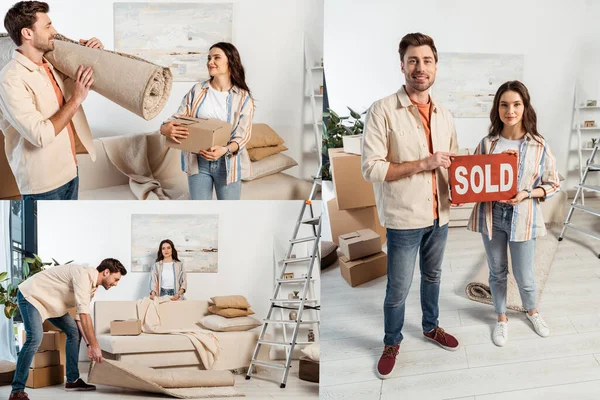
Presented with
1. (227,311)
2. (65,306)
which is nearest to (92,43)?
(65,306)

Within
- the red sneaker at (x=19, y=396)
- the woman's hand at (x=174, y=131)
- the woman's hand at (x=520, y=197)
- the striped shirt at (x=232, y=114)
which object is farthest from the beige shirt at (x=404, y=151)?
the red sneaker at (x=19, y=396)

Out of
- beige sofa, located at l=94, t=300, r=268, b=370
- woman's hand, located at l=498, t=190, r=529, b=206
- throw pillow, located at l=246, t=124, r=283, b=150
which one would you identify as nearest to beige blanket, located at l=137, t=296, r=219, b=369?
beige sofa, located at l=94, t=300, r=268, b=370

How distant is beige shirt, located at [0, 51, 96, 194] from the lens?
2242mm

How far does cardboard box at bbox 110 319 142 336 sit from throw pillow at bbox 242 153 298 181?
2.43ft

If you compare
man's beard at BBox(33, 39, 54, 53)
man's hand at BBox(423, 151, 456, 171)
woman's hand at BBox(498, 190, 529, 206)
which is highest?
man's beard at BBox(33, 39, 54, 53)

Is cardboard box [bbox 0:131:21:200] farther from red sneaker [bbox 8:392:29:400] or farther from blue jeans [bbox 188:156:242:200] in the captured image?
red sneaker [bbox 8:392:29:400]

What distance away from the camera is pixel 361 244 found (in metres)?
2.67

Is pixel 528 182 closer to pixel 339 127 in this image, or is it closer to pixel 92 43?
pixel 339 127

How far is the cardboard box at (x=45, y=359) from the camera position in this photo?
256cm

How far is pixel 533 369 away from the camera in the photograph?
8.98 ft

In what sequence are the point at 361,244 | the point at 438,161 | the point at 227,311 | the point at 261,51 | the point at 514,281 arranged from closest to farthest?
the point at 261,51, the point at 438,161, the point at 227,311, the point at 361,244, the point at 514,281

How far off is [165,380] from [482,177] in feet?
4.95

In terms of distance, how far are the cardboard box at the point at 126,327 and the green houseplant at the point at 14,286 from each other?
0.35m

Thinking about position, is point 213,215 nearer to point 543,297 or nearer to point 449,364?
point 449,364
